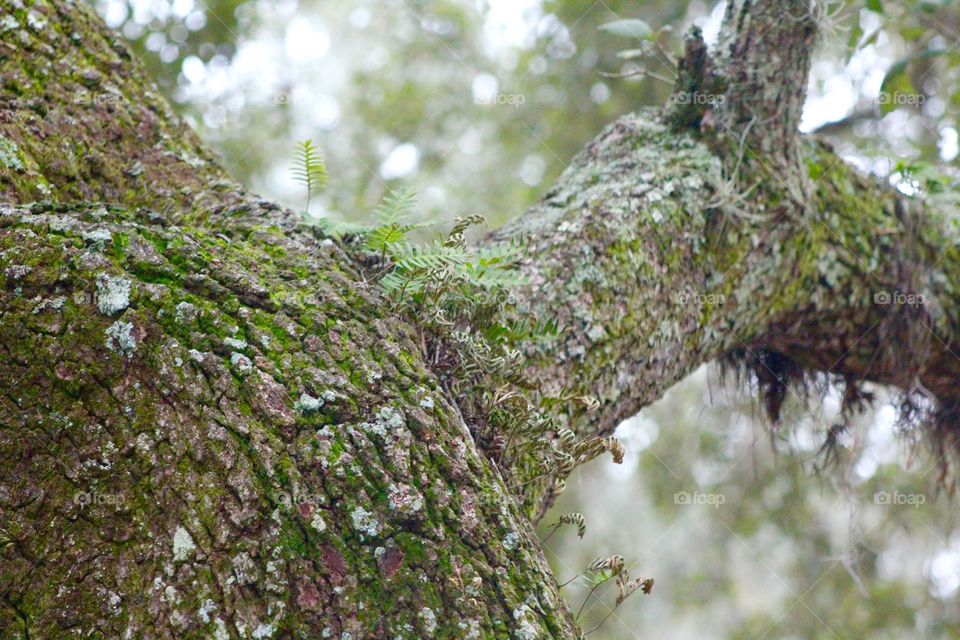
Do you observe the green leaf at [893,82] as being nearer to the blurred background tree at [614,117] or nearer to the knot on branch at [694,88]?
the blurred background tree at [614,117]

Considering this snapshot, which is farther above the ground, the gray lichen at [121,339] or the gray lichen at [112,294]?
the gray lichen at [112,294]

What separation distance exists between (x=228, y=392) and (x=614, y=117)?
4.57 metres

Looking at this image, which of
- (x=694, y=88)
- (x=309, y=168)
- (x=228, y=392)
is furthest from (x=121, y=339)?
(x=694, y=88)

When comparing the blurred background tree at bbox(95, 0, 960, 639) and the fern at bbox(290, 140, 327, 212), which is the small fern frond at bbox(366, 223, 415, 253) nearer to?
the fern at bbox(290, 140, 327, 212)

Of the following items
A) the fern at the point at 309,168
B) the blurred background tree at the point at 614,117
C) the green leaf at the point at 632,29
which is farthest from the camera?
the blurred background tree at the point at 614,117

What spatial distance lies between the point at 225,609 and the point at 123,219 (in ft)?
2.28

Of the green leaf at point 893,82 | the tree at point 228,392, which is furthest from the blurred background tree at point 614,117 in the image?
the tree at point 228,392

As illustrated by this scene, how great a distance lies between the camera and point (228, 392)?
1.19 m

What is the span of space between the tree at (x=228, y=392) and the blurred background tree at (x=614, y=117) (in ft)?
4.33

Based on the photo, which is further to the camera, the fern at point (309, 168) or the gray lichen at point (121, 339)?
the fern at point (309, 168)

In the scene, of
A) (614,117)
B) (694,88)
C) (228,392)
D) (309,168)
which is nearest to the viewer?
(228,392)

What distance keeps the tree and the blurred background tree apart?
4.33 ft

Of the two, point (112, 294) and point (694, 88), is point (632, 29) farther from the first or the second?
point (112, 294)

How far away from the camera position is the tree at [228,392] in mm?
1074
